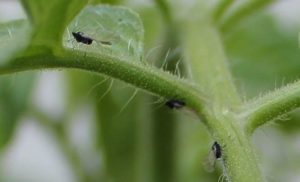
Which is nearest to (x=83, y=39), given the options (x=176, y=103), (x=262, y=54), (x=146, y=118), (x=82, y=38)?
(x=82, y=38)

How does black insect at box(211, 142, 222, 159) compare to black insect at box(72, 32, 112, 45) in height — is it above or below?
below

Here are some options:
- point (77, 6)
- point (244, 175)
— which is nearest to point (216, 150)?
point (244, 175)

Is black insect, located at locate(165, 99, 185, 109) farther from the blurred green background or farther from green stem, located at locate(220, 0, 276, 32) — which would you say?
green stem, located at locate(220, 0, 276, 32)

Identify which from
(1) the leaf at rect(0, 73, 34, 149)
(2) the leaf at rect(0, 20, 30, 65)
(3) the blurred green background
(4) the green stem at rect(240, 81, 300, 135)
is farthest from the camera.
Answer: (1) the leaf at rect(0, 73, 34, 149)

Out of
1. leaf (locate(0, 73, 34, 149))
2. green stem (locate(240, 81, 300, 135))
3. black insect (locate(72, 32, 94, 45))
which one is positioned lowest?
green stem (locate(240, 81, 300, 135))

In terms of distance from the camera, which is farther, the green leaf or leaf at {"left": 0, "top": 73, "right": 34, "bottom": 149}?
leaf at {"left": 0, "top": 73, "right": 34, "bottom": 149}

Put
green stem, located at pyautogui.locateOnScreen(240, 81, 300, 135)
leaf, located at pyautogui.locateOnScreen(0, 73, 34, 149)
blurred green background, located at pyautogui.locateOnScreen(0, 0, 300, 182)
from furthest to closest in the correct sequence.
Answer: leaf, located at pyautogui.locateOnScreen(0, 73, 34, 149) → blurred green background, located at pyautogui.locateOnScreen(0, 0, 300, 182) → green stem, located at pyautogui.locateOnScreen(240, 81, 300, 135)

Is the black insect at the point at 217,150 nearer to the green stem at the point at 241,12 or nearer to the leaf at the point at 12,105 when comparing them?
the green stem at the point at 241,12

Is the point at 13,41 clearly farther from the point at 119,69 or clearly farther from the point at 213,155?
the point at 213,155

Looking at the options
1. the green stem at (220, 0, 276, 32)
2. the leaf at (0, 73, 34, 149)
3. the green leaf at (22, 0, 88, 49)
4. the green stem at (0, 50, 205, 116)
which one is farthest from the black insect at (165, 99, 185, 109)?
the leaf at (0, 73, 34, 149)

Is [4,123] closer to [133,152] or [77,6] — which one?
[133,152]
